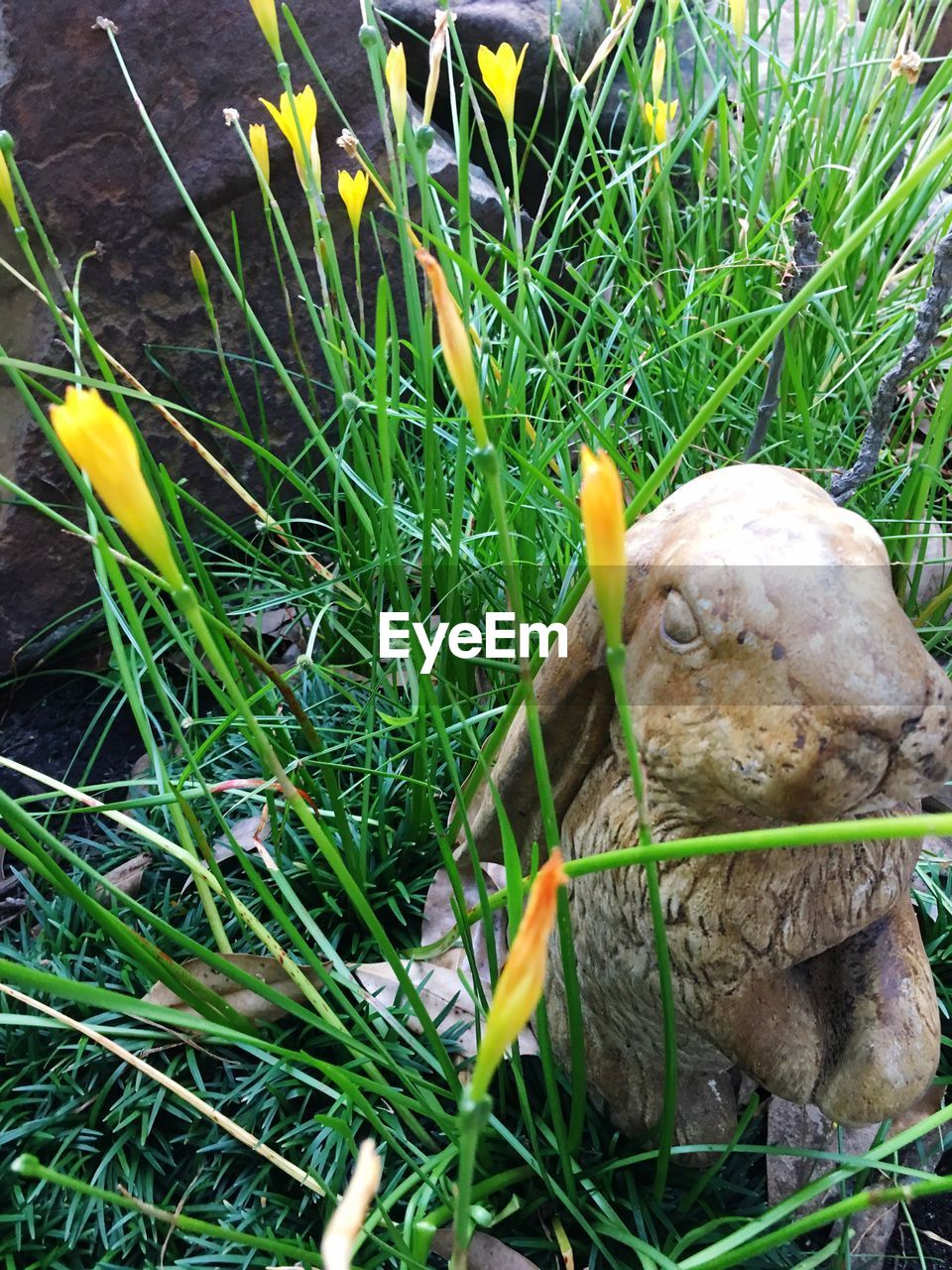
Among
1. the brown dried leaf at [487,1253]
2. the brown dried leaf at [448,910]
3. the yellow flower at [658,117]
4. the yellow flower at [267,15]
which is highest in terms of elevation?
the yellow flower at [267,15]

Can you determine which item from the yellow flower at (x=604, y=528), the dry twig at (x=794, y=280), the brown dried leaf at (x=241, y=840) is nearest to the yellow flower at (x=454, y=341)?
the yellow flower at (x=604, y=528)

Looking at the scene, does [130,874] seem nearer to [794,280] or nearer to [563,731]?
[563,731]

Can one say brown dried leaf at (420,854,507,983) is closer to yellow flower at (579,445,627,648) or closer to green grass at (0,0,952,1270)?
green grass at (0,0,952,1270)

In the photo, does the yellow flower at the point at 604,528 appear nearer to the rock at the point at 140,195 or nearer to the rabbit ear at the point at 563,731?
the rabbit ear at the point at 563,731

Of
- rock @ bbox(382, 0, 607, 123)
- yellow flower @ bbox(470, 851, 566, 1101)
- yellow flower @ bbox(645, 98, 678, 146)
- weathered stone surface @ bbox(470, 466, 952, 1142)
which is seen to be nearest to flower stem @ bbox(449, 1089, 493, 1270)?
yellow flower @ bbox(470, 851, 566, 1101)

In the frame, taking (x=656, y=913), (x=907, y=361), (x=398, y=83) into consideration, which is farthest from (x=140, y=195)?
(x=656, y=913)
